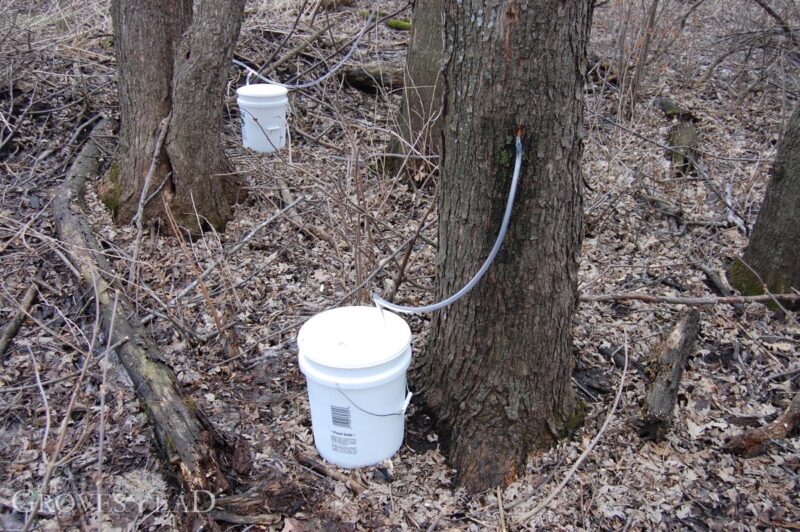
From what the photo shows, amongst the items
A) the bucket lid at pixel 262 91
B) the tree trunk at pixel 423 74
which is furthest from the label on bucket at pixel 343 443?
the bucket lid at pixel 262 91

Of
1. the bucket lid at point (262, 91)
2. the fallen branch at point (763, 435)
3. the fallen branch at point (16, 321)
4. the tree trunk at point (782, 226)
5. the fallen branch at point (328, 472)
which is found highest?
the bucket lid at point (262, 91)

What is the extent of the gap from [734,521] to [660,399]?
0.60 m

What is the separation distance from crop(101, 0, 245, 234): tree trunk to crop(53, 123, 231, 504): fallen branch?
0.71m

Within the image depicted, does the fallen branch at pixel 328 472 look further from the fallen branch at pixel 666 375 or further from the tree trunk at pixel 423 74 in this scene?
the tree trunk at pixel 423 74

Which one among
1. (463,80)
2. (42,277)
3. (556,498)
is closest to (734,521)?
(556,498)

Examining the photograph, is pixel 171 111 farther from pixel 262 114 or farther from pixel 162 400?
pixel 162 400

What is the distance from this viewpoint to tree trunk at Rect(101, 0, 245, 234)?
448 cm

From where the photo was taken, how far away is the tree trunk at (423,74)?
515 centimetres

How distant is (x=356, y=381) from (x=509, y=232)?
2.88 ft

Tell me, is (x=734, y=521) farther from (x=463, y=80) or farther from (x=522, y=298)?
(x=463, y=80)

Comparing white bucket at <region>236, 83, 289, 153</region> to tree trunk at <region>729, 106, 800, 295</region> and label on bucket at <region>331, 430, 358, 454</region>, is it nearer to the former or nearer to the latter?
label on bucket at <region>331, 430, 358, 454</region>

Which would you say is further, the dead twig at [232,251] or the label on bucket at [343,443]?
the dead twig at [232,251]

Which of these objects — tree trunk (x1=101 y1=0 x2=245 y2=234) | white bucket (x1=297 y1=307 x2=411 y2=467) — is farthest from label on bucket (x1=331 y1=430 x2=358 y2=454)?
tree trunk (x1=101 y1=0 x2=245 y2=234)

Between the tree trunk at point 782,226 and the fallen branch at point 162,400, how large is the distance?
3.21 metres
